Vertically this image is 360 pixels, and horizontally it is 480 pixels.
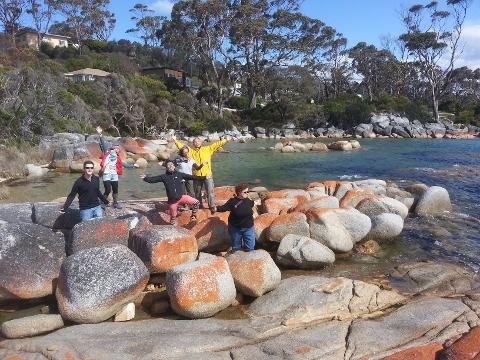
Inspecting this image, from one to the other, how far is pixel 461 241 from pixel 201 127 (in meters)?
36.6

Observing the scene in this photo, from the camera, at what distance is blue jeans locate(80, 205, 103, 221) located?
772 cm

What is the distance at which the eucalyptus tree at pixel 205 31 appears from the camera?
47.7m

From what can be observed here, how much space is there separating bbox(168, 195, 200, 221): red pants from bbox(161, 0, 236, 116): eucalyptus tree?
4204 centimetres

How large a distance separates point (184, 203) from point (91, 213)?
1707mm

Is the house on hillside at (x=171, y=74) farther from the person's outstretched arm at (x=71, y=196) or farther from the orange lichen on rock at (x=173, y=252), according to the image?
the orange lichen on rock at (x=173, y=252)

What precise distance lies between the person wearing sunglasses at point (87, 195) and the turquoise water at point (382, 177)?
430 centimetres

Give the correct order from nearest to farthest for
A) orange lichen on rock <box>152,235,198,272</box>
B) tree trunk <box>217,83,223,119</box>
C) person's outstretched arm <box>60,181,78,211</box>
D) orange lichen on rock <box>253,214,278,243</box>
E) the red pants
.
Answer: orange lichen on rock <box>152,235,198,272</box>
person's outstretched arm <box>60,181,78,211</box>
the red pants
orange lichen on rock <box>253,214,278,243</box>
tree trunk <box>217,83,223,119</box>

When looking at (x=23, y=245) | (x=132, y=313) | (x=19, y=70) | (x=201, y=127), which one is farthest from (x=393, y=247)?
Result: (x=201, y=127)

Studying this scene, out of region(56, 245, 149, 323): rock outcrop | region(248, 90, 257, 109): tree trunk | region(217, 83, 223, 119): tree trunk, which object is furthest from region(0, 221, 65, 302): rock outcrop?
region(248, 90, 257, 109): tree trunk

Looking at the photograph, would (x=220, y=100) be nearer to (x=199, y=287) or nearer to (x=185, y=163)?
(x=185, y=163)

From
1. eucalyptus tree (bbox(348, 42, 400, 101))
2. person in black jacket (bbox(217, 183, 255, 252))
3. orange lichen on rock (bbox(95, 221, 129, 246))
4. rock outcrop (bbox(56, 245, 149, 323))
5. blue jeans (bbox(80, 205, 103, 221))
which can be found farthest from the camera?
eucalyptus tree (bbox(348, 42, 400, 101))

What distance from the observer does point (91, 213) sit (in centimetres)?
777

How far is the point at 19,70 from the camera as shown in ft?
88.8

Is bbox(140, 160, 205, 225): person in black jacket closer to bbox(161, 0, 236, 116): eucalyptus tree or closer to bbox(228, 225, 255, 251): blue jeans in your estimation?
bbox(228, 225, 255, 251): blue jeans
